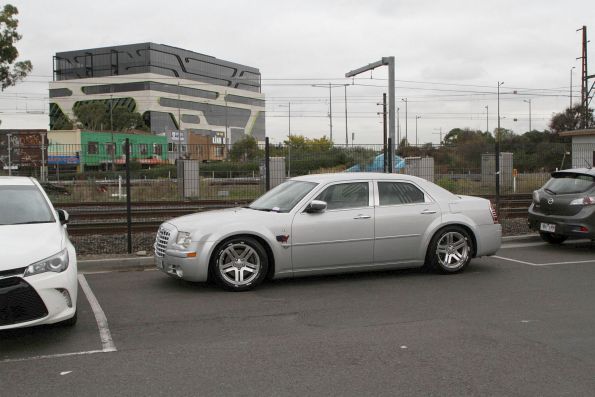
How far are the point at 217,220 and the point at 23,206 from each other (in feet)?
7.36

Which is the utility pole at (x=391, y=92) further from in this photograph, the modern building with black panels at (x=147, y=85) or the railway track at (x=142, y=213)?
the modern building with black panels at (x=147, y=85)

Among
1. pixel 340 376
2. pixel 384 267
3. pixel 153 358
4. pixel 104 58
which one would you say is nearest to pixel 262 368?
pixel 340 376

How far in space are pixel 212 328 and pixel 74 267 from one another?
4.67ft

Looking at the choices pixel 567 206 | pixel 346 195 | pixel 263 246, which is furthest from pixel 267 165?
pixel 567 206

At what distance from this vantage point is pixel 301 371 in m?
4.45

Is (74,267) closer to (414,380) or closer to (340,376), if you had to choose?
(340,376)

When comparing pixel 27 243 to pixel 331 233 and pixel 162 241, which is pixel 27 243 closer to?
pixel 162 241

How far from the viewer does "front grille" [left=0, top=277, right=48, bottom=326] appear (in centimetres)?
472

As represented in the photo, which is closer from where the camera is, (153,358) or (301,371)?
(301,371)

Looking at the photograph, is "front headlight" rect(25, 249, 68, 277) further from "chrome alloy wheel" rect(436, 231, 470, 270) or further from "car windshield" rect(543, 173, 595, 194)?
"car windshield" rect(543, 173, 595, 194)

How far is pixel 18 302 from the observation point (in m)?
4.78

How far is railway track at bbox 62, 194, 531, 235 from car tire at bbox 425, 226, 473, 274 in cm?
564

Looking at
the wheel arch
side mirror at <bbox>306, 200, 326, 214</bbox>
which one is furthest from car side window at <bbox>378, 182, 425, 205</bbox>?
the wheel arch

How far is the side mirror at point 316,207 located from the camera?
751 centimetres
